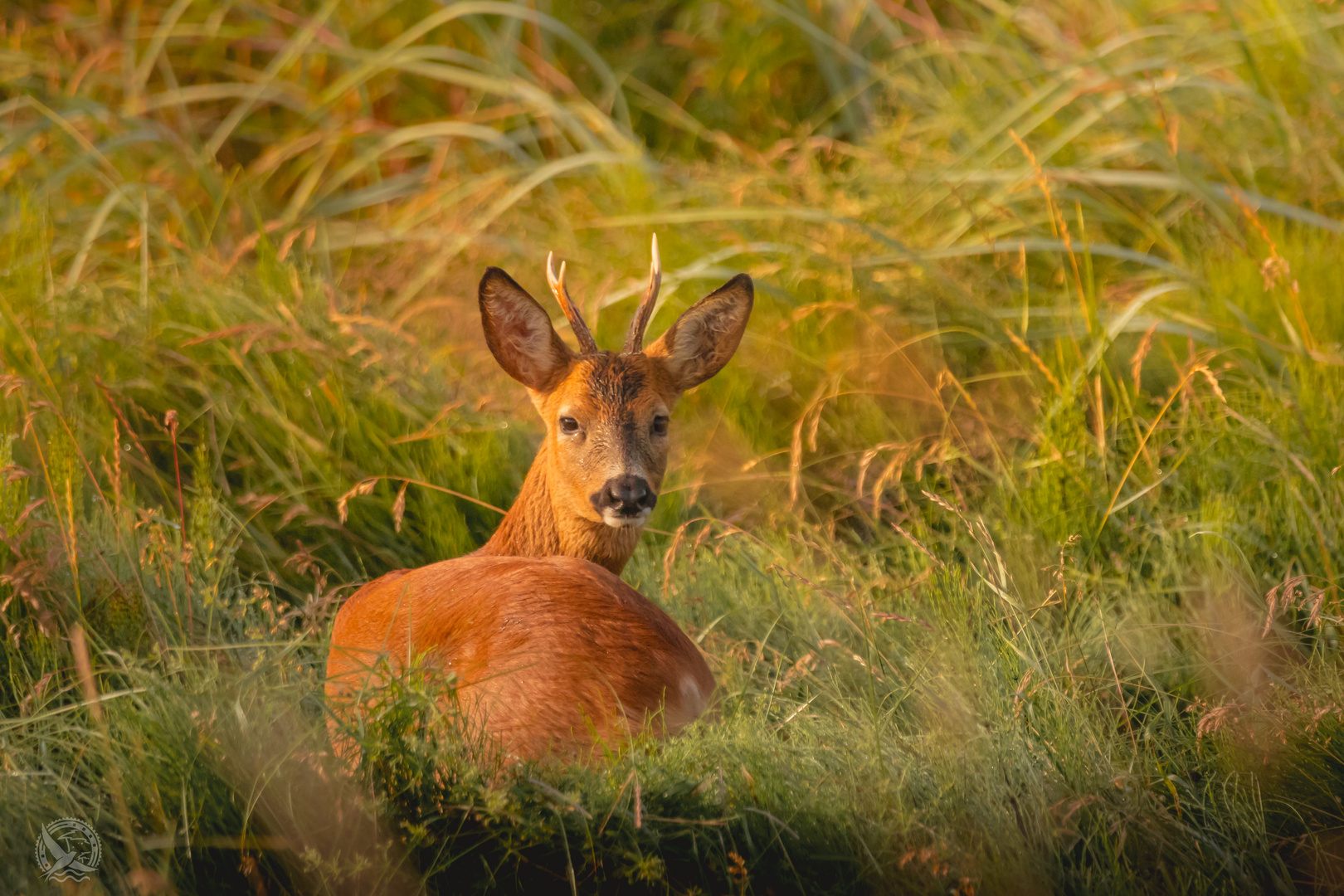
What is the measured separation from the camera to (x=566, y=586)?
2.40 metres

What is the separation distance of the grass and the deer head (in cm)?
42

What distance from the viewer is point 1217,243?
4.59m

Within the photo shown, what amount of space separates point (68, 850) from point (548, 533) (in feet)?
4.36

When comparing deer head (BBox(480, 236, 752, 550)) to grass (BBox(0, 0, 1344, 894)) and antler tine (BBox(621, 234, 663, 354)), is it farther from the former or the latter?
grass (BBox(0, 0, 1344, 894))

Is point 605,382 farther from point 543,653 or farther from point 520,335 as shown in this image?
point 543,653

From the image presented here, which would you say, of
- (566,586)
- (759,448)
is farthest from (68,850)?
(759,448)

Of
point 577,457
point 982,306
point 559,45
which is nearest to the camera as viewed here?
point 577,457

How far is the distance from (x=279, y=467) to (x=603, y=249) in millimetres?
1827

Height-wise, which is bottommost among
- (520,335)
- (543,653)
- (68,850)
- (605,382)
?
(68,850)

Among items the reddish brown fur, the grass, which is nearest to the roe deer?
the reddish brown fur

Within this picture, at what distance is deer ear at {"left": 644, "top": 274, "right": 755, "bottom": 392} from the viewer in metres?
3.02

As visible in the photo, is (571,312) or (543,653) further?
(571,312)

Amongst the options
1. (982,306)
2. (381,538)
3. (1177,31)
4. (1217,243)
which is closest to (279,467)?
(381,538)

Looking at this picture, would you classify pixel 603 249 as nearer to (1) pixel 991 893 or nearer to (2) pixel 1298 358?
(2) pixel 1298 358
